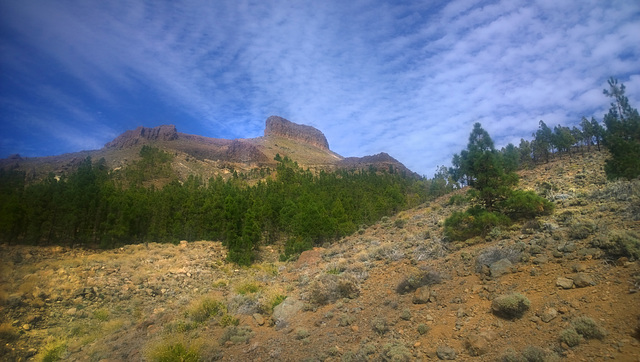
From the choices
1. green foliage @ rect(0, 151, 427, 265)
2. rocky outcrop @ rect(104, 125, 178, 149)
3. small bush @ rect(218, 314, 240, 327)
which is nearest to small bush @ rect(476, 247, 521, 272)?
small bush @ rect(218, 314, 240, 327)

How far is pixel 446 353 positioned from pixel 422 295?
2924mm

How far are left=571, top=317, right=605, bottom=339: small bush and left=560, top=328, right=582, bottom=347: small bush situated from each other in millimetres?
106

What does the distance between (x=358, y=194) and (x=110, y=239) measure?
4377 centimetres

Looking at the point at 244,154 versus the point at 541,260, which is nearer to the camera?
the point at 541,260

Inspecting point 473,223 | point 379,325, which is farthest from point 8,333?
point 473,223

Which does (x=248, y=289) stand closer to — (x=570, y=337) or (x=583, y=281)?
(x=570, y=337)

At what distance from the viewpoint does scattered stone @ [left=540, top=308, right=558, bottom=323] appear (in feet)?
21.9

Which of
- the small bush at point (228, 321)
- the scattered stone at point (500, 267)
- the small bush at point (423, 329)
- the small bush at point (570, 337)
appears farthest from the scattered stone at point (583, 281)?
the small bush at point (228, 321)

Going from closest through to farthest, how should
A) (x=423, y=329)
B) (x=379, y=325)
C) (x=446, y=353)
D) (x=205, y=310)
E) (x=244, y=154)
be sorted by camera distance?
(x=446, y=353) → (x=423, y=329) → (x=379, y=325) → (x=205, y=310) → (x=244, y=154)

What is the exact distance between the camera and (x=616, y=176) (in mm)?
23500

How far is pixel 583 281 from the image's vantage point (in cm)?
742

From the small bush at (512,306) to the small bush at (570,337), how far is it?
1.16m

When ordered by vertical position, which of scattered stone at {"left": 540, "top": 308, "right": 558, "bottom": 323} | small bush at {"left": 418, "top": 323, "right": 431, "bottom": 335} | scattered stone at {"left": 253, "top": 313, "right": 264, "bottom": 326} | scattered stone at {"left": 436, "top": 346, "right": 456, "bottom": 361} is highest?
scattered stone at {"left": 540, "top": 308, "right": 558, "bottom": 323}

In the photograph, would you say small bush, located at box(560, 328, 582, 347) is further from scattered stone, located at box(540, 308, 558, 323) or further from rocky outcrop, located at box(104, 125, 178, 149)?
rocky outcrop, located at box(104, 125, 178, 149)
